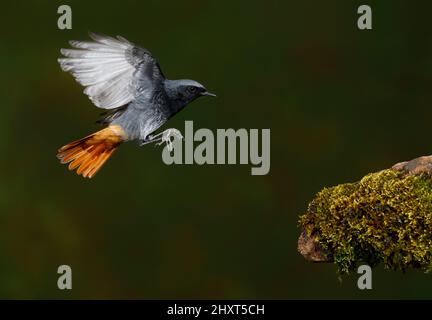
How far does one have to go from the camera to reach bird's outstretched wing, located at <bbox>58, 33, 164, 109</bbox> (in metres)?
4.49

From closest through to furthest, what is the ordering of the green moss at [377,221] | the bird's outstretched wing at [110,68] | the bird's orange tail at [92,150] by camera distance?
A: the green moss at [377,221], the bird's outstretched wing at [110,68], the bird's orange tail at [92,150]

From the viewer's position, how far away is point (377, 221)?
13.7 feet

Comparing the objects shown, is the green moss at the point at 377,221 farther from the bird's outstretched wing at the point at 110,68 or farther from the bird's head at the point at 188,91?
the bird's outstretched wing at the point at 110,68

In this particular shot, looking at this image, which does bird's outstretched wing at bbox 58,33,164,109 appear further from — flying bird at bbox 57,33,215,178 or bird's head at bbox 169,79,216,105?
bird's head at bbox 169,79,216,105

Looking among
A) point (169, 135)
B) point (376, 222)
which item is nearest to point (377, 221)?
point (376, 222)

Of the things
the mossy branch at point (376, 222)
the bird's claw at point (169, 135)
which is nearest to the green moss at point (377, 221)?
the mossy branch at point (376, 222)

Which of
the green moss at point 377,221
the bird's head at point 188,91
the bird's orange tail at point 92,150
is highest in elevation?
the bird's head at point 188,91

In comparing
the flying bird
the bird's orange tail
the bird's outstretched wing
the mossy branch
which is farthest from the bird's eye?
the mossy branch

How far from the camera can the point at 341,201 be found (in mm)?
4277

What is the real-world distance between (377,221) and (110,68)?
1735 mm

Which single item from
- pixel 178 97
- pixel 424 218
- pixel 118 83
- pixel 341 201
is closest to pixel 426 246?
pixel 424 218

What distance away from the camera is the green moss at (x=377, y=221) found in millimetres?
4105

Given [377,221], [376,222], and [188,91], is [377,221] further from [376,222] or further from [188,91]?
[188,91]

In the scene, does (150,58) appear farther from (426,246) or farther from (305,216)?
(426,246)
